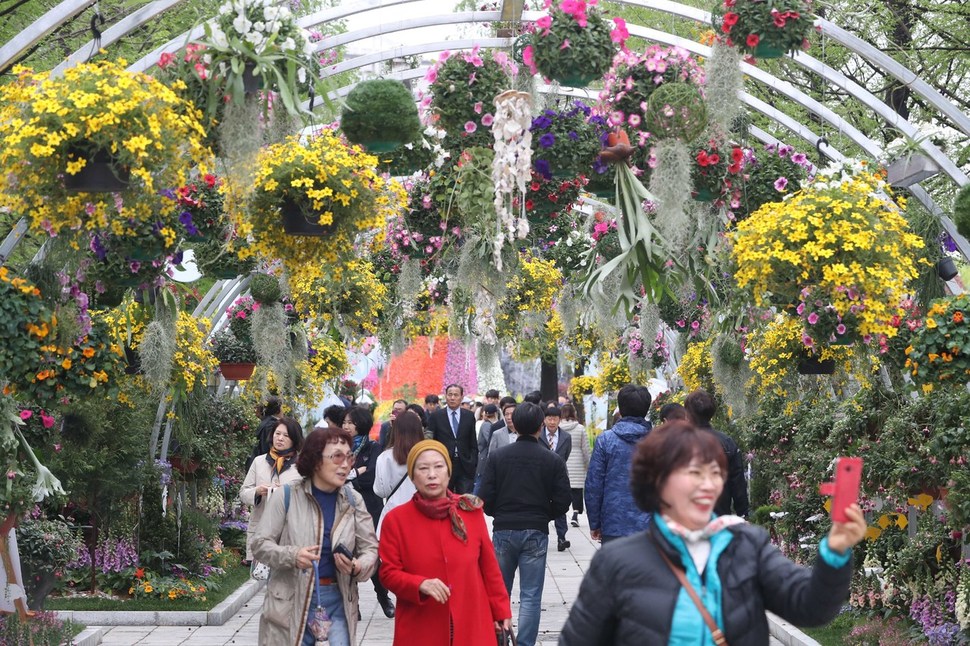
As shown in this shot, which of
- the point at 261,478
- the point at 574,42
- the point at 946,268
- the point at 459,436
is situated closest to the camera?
the point at 574,42

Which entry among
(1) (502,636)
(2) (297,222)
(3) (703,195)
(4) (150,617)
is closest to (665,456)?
(1) (502,636)

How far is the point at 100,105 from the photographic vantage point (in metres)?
6.17

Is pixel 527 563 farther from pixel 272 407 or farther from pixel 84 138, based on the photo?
pixel 272 407

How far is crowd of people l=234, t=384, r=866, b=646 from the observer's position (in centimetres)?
331

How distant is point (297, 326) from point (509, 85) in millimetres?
8075

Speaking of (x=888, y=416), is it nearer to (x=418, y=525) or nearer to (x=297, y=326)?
(x=418, y=525)

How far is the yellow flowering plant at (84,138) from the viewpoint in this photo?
6129 millimetres

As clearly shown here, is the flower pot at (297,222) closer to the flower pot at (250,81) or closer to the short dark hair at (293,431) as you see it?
the flower pot at (250,81)

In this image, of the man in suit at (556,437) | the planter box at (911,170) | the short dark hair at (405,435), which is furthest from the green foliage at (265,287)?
the planter box at (911,170)

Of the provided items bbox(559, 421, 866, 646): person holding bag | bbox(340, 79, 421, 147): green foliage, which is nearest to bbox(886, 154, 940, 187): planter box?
bbox(340, 79, 421, 147): green foliage

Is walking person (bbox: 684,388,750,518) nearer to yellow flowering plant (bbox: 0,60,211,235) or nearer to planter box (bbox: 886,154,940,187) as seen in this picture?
planter box (bbox: 886,154,940,187)

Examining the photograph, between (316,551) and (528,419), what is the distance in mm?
2689

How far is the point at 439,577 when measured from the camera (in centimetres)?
560

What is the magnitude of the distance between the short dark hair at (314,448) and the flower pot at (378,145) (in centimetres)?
240
